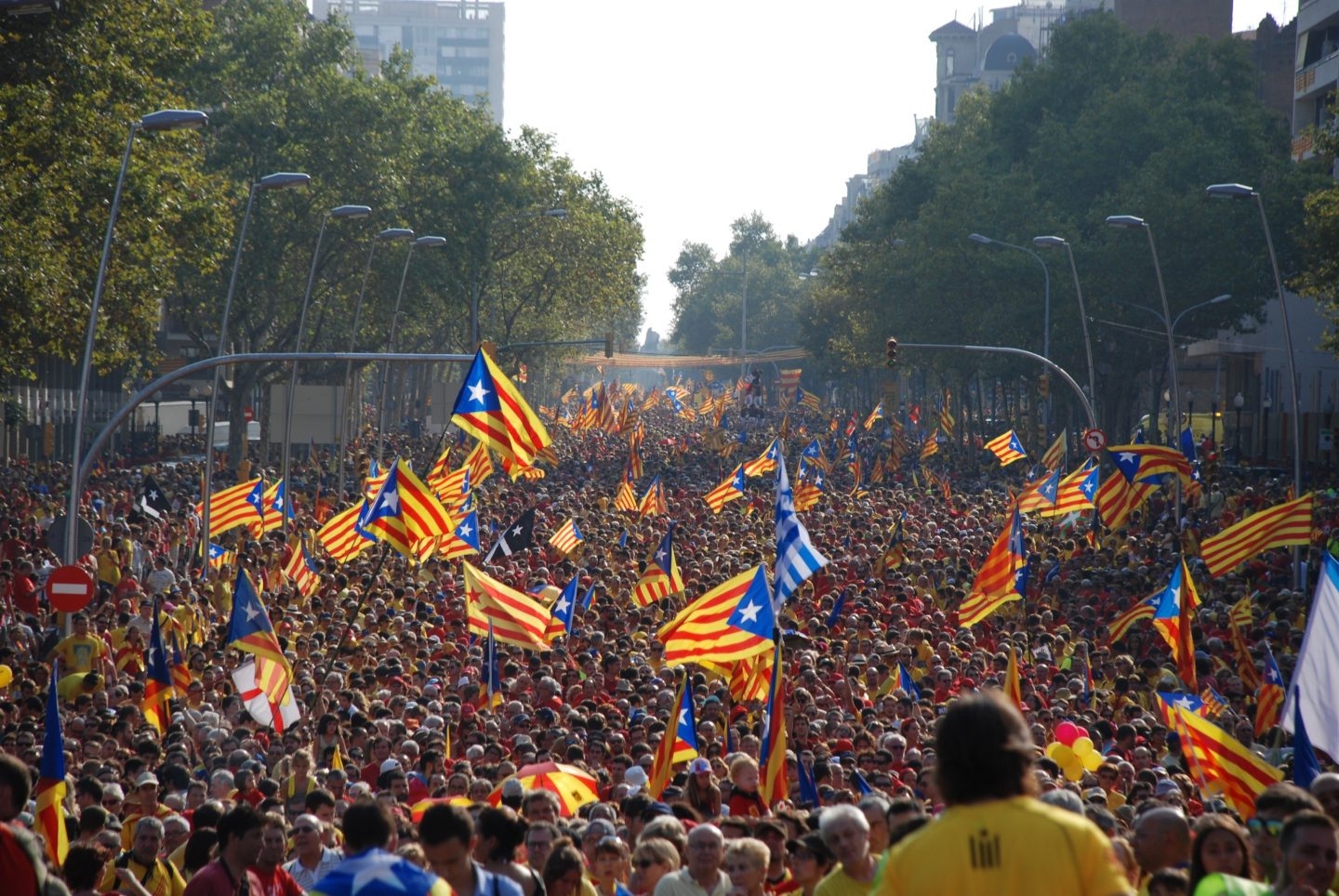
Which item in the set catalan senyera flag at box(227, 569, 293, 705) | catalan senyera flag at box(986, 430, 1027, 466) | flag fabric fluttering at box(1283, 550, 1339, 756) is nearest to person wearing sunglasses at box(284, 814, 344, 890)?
flag fabric fluttering at box(1283, 550, 1339, 756)

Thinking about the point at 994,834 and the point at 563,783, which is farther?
the point at 563,783

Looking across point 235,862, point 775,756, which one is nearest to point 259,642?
point 775,756

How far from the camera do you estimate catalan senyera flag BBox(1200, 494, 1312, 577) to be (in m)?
18.4

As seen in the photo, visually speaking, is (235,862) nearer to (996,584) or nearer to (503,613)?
(503,613)

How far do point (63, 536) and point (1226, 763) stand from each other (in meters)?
14.0

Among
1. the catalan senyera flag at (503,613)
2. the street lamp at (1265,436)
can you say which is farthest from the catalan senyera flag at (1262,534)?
the street lamp at (1265,436)

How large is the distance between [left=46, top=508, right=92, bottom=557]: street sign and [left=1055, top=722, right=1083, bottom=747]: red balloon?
458 inches

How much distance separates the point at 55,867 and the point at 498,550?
532 inches

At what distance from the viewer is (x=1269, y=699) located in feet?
42.8

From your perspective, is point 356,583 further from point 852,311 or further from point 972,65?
point 972,65

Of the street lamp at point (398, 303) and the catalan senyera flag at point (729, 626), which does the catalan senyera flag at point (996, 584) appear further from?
the street lamp at point (398, 303)

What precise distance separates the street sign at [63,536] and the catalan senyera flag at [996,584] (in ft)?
30.2

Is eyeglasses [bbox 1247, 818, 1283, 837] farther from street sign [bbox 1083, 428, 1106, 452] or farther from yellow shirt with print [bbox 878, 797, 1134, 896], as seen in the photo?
street sign [bbox 1083, 428, 1106, 452]

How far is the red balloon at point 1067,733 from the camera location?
12469 millimetres
